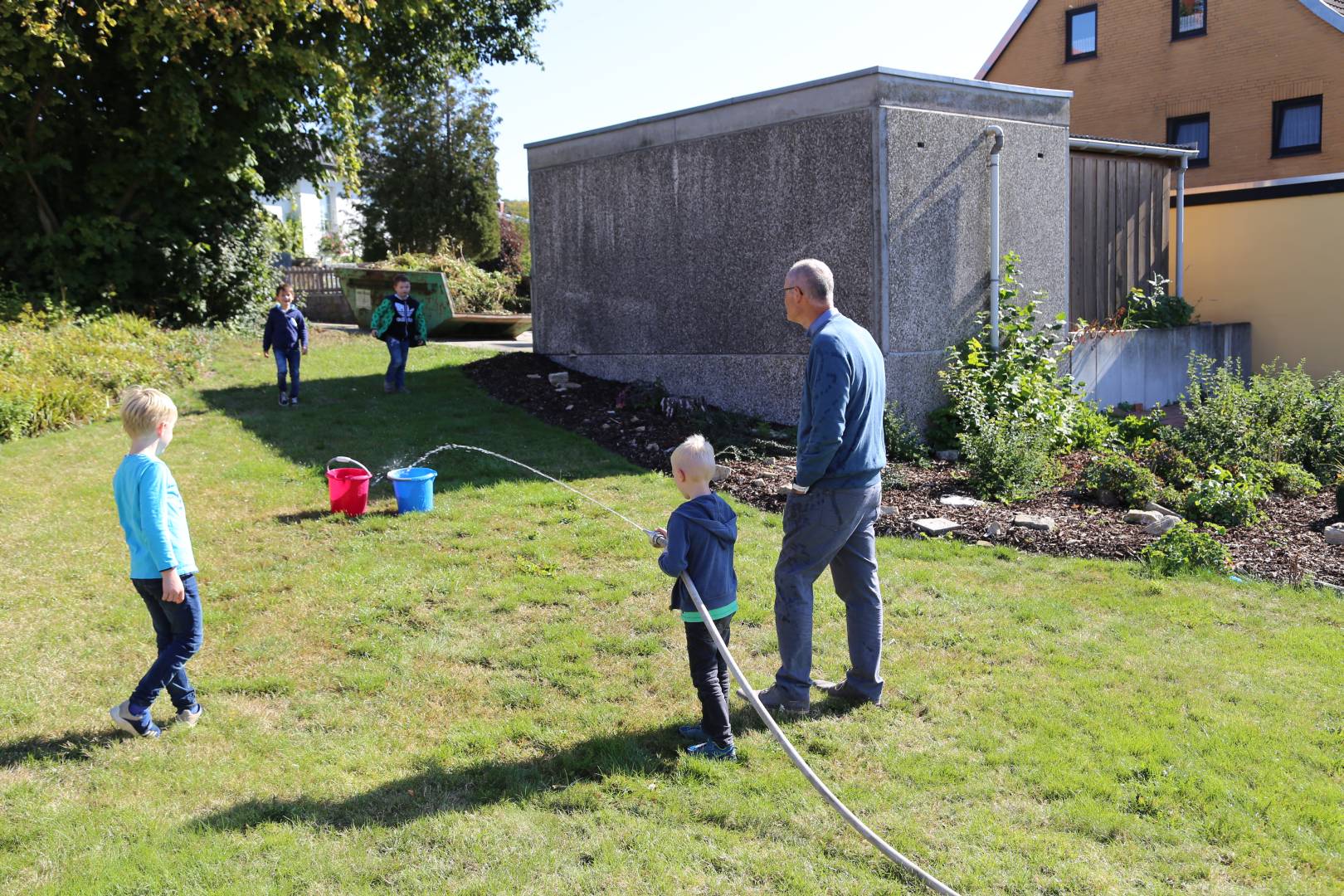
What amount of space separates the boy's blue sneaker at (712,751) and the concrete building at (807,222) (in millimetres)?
6603

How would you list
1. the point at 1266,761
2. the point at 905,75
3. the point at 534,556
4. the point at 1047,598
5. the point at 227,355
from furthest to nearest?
the point at 227,355
the point at 905,75
the point at 534,556
the point at 1047,598
the point at 1266,761

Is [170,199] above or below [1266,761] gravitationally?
above

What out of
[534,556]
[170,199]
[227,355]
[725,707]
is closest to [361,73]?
[170,199]

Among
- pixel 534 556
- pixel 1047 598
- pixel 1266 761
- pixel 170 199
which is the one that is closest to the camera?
pixel 1266 761

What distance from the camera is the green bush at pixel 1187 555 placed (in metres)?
6.74

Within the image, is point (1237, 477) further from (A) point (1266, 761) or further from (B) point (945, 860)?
(B) point (945, 860)

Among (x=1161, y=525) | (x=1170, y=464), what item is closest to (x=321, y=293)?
(x=1170, y=464)

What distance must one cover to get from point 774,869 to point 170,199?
18.3m

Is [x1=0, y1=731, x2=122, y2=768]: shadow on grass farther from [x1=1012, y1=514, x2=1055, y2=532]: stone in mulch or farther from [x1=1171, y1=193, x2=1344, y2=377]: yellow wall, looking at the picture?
[x1=1171, y1=193, x2=1344, y2=377]: yellow wall

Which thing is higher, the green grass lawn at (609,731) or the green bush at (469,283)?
the green bush at (469,283)

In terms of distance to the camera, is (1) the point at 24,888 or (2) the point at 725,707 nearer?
A: (1) the point at 24,888

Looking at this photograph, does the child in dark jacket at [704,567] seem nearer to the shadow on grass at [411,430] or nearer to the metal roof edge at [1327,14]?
the shadow on grass at [411,430]

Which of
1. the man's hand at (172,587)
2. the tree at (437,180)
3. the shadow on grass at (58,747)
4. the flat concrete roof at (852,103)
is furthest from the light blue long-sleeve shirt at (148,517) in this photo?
the tree at (437,180)

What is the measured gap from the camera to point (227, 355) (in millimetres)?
17031
